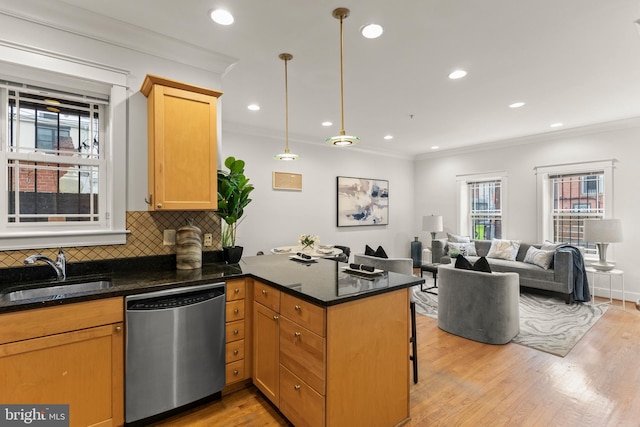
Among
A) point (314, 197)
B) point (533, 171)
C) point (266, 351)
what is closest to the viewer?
point (266, 351)

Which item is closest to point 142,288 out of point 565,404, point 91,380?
point 91,380

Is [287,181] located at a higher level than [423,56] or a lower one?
lower

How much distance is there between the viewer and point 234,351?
236cm

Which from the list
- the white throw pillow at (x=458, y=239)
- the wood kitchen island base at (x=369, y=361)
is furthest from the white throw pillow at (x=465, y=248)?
the wood kitchen island base at (x=369, y=361)

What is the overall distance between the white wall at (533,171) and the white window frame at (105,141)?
6.41 meters

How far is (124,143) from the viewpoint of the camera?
2.50 metres

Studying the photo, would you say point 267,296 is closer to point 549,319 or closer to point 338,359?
point 338,359

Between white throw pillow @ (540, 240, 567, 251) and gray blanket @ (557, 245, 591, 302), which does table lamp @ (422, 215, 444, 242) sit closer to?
white throw pillow @ (540, 240, 567, 251)

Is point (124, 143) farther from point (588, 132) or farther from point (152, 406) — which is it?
point (588, 132)

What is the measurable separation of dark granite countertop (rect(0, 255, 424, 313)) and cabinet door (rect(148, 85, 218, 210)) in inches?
20.2

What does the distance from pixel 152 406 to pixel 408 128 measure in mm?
5035

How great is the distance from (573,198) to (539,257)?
1423 mm

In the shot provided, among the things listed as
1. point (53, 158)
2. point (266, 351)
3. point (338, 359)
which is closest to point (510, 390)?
point (338, 359)

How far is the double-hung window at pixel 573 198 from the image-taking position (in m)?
5.12
